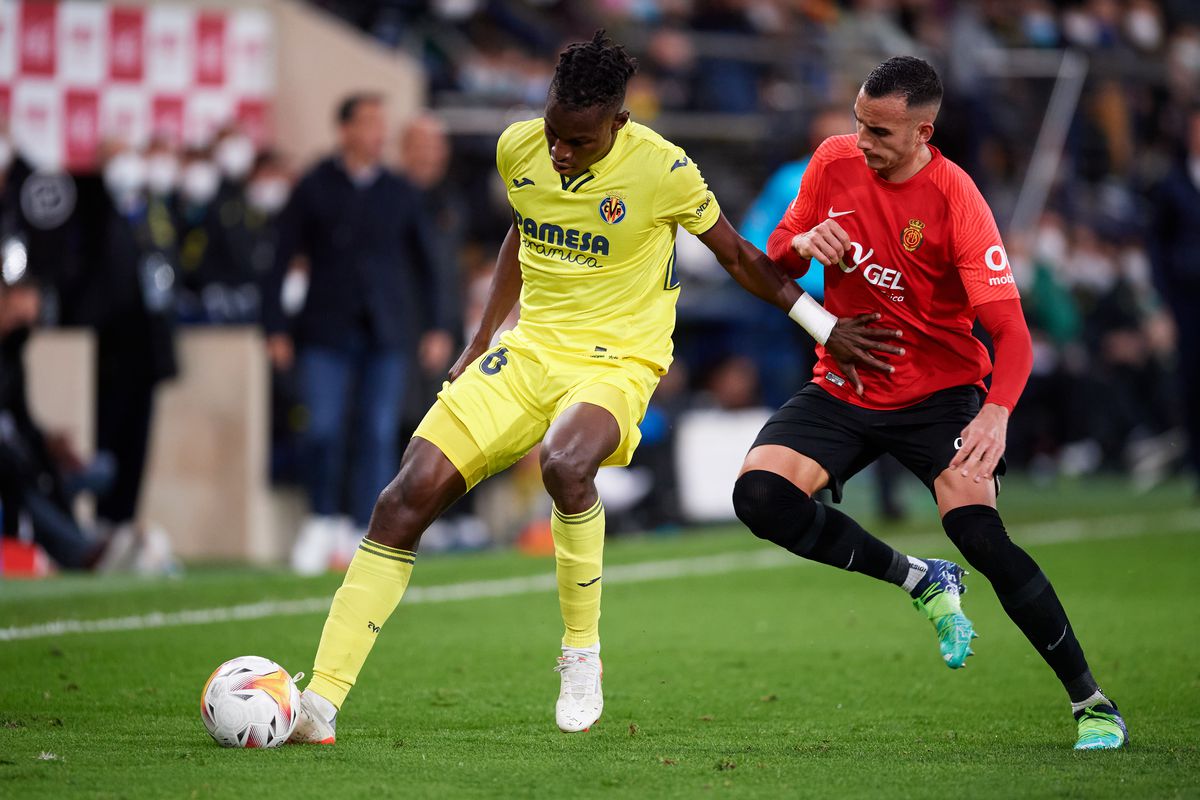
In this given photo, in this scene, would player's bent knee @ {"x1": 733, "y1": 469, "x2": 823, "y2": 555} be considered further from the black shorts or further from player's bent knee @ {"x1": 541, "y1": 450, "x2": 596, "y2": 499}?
player's bent knee @ {"x1": 541, "y1": 450, "x2": 596, "y2": 499}

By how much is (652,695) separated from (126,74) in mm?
9243

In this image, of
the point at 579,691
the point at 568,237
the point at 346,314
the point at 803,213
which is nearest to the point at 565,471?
the point at 579,691

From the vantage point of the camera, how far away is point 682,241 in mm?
15945

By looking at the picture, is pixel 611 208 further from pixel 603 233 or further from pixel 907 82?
pixel 907 82

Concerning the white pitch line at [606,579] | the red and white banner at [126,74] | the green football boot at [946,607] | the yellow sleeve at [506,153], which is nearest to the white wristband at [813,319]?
the green football boot at [946,607]

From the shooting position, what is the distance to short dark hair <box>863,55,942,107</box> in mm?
5770

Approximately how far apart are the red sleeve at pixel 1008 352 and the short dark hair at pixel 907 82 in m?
0.77

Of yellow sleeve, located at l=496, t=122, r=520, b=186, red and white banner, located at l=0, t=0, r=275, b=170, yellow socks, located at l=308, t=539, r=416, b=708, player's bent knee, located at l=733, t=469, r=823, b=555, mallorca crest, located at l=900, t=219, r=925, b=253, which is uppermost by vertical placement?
yellow sleeve, located at l=496, t=122, r=520, b=186

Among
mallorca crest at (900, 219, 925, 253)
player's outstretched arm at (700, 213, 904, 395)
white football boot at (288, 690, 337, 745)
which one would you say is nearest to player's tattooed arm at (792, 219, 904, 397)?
player's outstretched arm at (700, 213, 904, 395)

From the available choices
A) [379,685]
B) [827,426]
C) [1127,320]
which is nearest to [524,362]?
[827,426]

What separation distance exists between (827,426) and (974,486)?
610 millimetres

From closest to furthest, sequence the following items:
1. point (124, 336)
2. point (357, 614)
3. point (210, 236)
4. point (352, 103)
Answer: point (357, 614), point (352, 103), point (124, 336), point (210, 236)

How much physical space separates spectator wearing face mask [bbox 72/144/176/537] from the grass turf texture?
112 centimetres

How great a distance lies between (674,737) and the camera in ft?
18.1
